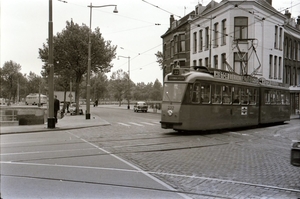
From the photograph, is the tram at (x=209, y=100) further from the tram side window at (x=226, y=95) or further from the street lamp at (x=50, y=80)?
the street lamp at (x=50, y=80)

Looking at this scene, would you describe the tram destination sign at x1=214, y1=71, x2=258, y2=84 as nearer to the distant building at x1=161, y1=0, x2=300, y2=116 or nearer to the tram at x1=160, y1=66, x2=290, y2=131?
the tram at x1=160, y1=66, x2=290, y2=131

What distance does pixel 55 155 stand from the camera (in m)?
8.89

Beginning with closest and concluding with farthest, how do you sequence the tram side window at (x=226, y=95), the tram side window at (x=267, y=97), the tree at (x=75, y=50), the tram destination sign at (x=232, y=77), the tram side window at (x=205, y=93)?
the tram side window at (x=205, y=93)
the tram destination sign at (x=232, y=77)
the tram side window at (x=226, y=95)
the tram side window at (x=267, y=97)
the tree at (x=75, y=50)

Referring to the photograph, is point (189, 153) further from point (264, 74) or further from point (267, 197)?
point (264, 74)

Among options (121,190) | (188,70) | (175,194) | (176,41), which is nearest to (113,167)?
(121,190)

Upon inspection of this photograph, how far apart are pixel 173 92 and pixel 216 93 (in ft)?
8.11

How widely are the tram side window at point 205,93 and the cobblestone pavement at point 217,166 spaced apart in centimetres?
320

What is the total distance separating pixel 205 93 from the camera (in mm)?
14812

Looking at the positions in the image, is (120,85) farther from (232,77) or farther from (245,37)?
(232,77)

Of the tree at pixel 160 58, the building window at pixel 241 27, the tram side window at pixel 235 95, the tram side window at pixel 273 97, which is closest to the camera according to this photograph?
the tram side window at pixel 235 95

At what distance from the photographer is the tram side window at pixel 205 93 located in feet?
48.1

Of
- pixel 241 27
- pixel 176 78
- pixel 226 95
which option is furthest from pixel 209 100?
pixel 241 27

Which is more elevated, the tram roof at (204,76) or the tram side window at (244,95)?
the tram roof at (204,76)

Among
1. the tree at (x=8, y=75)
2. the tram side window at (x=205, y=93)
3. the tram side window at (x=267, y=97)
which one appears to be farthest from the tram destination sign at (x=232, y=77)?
the tree at (x=8, y=75)
